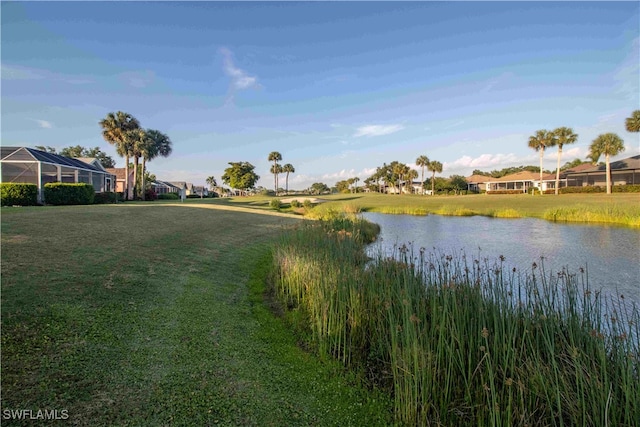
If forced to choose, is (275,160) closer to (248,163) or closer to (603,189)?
(248,163)

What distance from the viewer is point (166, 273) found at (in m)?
6.04

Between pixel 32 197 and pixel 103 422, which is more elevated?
pixel 32 197

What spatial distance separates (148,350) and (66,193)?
20.4 meters

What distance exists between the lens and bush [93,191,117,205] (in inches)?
869

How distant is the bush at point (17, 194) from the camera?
51.6 ft

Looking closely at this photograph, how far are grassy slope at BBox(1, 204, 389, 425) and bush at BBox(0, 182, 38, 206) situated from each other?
1316 cm

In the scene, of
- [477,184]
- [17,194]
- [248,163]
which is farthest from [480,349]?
[477,184]

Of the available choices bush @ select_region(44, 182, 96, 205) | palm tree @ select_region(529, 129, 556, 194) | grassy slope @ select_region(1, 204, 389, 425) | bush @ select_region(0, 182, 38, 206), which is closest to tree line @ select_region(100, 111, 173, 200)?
bush @ select_region(44, 182, 96, 205)

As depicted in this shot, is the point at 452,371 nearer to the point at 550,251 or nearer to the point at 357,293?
the point at 357,293

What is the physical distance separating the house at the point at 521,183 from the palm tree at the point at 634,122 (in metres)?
17.8

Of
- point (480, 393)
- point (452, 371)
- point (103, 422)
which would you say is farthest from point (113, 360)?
point (480, 393)

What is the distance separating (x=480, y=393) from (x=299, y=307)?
315 cm

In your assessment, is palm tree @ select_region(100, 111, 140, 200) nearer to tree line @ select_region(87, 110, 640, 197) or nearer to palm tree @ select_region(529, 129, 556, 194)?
tree line @ select_region(87, 110, 640, 197)

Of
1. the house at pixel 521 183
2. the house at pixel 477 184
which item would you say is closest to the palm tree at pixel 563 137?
the house at pixel 521 183
